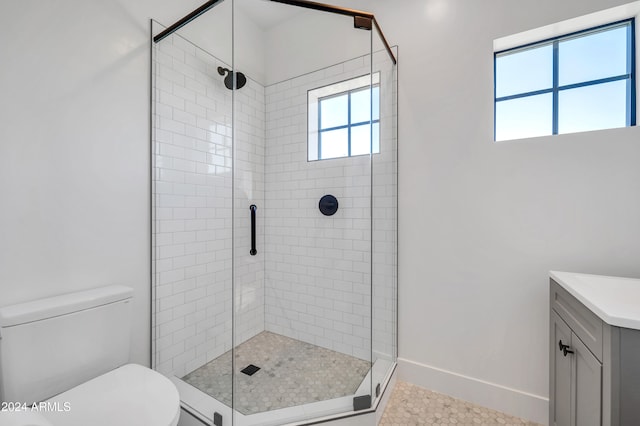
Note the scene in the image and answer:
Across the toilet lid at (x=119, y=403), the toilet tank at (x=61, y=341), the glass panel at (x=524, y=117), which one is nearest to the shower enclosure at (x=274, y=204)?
the toilet tank at (x=61, y=341)

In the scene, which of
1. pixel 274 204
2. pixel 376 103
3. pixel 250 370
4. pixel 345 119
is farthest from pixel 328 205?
pixel 250 370

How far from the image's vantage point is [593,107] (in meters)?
1.53

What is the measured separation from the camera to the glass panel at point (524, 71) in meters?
1.65

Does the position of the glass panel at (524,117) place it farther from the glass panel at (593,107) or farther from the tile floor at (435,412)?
the tile floor at (435,412)

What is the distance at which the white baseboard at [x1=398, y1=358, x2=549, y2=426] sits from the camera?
154 centimetres

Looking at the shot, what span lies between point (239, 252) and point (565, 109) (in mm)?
2225

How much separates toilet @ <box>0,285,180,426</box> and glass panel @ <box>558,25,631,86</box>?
2.64 m

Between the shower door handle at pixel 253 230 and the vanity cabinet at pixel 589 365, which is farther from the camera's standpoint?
the shower door handle at pixel 253 230

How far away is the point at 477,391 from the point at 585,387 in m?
0.79

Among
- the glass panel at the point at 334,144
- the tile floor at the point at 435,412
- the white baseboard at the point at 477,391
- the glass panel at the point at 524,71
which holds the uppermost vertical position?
the glass panel at the point at 524,71

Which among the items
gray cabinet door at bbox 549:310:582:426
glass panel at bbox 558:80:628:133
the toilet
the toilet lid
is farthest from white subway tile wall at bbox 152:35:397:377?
glass panel at bbox 558:80:628:133

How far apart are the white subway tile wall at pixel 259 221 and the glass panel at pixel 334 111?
15 centimetres

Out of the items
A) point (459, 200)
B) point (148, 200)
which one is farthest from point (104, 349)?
point (459, 200)

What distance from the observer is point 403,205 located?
1.89 metres
